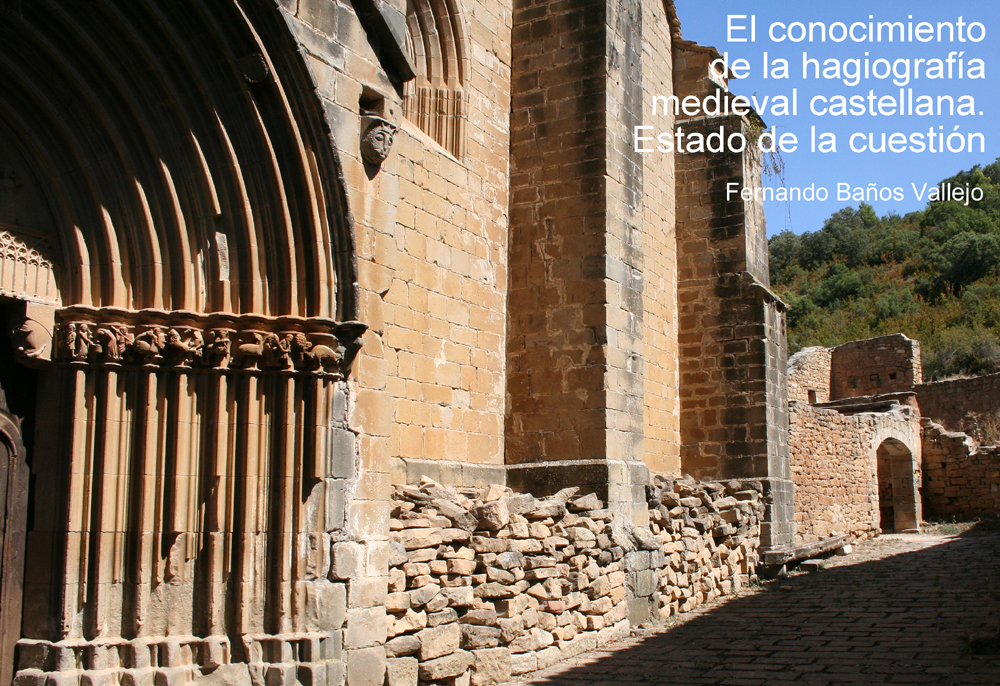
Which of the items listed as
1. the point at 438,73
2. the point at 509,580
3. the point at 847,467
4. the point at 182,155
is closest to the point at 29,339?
the point at 182,155

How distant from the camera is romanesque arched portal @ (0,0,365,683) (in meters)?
5.09

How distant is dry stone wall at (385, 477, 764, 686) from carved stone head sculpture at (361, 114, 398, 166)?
2.34 metres

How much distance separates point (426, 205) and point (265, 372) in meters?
2.83

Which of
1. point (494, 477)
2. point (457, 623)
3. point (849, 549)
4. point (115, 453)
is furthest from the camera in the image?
point (849, 549)

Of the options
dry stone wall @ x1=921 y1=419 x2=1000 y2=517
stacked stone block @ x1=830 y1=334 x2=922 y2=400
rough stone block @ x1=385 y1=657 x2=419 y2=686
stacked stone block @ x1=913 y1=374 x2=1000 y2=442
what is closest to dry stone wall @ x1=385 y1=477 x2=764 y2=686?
rough stone block @ x1=385 y1=657 x2=419 y2=686

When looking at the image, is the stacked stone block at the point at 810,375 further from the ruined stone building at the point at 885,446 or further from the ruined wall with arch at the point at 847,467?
the ruined wall with arch at the point at 847,467

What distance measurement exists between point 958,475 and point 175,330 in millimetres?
18240

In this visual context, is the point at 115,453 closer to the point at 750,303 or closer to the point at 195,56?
the point at 195,56

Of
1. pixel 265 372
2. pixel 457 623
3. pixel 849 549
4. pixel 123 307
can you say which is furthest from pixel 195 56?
pixel 849 549

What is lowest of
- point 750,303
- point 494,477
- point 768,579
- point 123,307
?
point 768,579

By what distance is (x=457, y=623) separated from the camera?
638cm

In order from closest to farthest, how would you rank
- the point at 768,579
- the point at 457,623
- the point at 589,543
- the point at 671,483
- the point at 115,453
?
the point at 115,453
the point at 457,623
the point at 589,543
the point at 671,483
the point at 768,579

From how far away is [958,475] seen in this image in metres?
19.3

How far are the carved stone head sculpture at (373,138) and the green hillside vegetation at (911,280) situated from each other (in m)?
27.8
